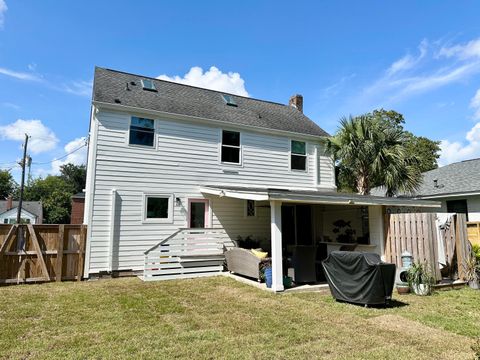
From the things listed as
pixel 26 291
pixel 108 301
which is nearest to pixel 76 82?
pixel 26 291

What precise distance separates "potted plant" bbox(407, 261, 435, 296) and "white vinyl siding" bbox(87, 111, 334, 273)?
618cm

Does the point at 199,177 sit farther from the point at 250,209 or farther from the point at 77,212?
the point at 77,212

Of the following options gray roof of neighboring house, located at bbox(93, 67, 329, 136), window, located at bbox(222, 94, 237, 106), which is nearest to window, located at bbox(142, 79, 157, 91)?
gray roof of neighboring house, located at bbox(93, 67, 329, 136)

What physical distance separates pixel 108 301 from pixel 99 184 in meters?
4.60

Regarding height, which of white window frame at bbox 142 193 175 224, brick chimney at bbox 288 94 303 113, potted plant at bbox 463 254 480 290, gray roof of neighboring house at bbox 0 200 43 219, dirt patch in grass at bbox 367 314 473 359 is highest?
brick chimney at bbox 288 94 303 113

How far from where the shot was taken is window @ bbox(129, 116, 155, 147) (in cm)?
1112

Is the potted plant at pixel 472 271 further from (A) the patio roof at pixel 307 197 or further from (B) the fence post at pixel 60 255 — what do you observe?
(B) the fence post at pixel 60 255

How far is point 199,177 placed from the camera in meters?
12.1

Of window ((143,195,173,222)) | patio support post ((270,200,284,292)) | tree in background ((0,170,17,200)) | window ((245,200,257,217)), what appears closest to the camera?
patio support post ((270,200,284,292))

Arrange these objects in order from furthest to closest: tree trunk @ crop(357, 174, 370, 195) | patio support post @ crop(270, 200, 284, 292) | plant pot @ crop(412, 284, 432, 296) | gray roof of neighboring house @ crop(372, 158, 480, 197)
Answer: gray roof of neighboring house @ crop(372, 158, 480, 197)
tree trunk @ crop(357, 174, 370, 195)
patio support post @ crop(270, 200, 284, 292)
plant pot @ crop(412, 284, 432, 296)

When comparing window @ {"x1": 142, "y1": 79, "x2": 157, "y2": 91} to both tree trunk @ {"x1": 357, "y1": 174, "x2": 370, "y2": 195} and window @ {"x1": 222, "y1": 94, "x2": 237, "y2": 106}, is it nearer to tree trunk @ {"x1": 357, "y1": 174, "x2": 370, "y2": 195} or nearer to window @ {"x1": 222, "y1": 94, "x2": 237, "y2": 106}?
window @ {"x1": 222, "y1": 94, "x2": 237, "y2": 106}

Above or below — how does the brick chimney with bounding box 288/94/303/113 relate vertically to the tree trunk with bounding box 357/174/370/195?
above

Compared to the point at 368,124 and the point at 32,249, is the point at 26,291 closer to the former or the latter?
the point at 32,249

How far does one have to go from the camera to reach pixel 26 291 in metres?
7.94
